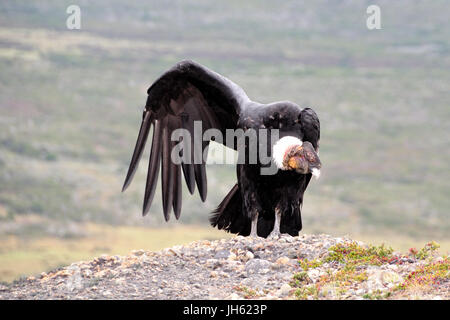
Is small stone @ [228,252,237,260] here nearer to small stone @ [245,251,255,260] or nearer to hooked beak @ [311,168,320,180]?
small stone @ [245,251,255,260]

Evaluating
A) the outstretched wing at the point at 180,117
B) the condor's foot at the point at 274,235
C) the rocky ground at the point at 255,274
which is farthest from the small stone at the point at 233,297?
the outstretched wing at the point at 180,117

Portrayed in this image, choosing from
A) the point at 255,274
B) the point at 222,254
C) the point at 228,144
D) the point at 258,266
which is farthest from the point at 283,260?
the point at 228,144

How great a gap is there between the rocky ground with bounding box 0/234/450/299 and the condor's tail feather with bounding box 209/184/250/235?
1449 mm

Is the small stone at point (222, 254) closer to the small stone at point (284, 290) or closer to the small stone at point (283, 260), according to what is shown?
the small stone at point (283, 260)

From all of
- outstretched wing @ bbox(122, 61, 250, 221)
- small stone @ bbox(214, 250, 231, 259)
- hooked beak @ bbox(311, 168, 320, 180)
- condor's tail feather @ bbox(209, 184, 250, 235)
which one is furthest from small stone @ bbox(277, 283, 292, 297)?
outstretched wing @ bbox(122, 61, 250, 221)

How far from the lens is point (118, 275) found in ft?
30.9

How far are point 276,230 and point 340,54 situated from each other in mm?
71835

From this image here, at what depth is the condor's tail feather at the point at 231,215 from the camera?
12.1 metres

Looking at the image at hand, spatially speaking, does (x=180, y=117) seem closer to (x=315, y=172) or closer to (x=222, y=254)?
(x=315, y=172)

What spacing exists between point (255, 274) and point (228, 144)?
3.19 m

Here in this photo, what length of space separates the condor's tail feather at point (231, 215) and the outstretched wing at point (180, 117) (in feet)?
1.21

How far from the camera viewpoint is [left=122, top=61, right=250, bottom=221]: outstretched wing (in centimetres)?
1182

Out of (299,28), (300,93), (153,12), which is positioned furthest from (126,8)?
(300,93)
